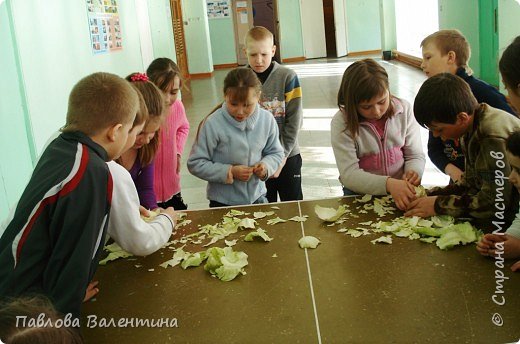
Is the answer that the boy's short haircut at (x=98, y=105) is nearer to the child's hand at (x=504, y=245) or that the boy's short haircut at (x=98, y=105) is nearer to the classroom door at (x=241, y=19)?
the child's hand at (x=504, y=245)

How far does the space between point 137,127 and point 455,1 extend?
949cm

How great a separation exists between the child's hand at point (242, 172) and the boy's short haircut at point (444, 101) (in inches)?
39.1

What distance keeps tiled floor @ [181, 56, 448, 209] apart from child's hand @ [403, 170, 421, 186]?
2407mm

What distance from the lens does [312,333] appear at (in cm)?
137

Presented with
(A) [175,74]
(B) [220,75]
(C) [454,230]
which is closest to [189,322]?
(C) [454,230]

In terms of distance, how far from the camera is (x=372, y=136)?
2562 millimetres

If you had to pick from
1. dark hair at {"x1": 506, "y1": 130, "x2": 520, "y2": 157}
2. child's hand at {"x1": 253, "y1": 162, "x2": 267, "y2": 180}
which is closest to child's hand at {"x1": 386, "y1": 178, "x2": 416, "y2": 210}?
dark hair at {"x1": 506, "y1": 130, "x2": 520, "y2": 157}

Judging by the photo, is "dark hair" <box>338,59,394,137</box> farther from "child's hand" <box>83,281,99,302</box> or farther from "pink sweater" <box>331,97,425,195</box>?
"child's hand" <box>83,281,99,302</box>

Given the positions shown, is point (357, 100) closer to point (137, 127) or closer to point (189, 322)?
point (137, 127)

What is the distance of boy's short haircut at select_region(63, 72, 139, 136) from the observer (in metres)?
1.65

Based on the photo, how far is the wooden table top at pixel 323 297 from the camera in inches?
53.6

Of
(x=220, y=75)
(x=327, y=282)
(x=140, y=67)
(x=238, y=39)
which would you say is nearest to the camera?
(x=327, y=282)

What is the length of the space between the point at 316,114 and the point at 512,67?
7436 mm

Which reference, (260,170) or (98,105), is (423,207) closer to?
(260,170)
